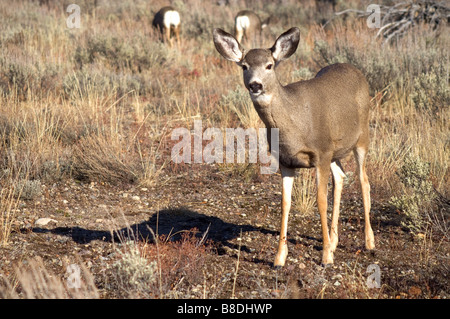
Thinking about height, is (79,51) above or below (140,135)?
above

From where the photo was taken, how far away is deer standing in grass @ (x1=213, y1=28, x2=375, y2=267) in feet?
14.4

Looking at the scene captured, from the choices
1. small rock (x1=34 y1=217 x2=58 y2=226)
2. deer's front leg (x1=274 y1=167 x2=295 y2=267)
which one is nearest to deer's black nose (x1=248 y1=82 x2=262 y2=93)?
deer's front leg (x1=274 y1=167 x2=295 y2=267)

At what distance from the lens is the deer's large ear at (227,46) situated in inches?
183

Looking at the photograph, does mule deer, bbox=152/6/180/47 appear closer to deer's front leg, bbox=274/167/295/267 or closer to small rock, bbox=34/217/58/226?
small rock, bbox=34/217/58/226

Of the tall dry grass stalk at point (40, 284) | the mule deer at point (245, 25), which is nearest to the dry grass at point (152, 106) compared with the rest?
the tall dry grass stalk at point (40, 284)

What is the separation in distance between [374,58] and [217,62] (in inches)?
179

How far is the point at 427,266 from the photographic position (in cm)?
459

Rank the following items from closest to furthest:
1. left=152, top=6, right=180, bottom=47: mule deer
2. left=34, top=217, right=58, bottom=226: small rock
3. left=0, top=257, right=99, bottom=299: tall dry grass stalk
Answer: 1. left=0, top=257, right=99, bottom=299: tall dry grass stalk
2. left=34, top=217, right=58, bottom=226: small rock
3. left=152, top=6, right=180, bottom=47: mule deer

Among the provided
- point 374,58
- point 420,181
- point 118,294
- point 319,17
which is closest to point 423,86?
point 374,58

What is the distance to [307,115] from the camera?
4566 millimetres

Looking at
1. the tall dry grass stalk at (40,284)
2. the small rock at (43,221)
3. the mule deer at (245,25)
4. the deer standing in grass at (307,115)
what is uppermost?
the mule deer at (245,25)

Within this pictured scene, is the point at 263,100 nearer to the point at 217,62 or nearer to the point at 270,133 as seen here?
the point at 270,133

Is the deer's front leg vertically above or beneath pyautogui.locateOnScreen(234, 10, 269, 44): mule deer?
beneath

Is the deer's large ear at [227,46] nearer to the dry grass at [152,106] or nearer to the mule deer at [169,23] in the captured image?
the dry grass at [152,106]
